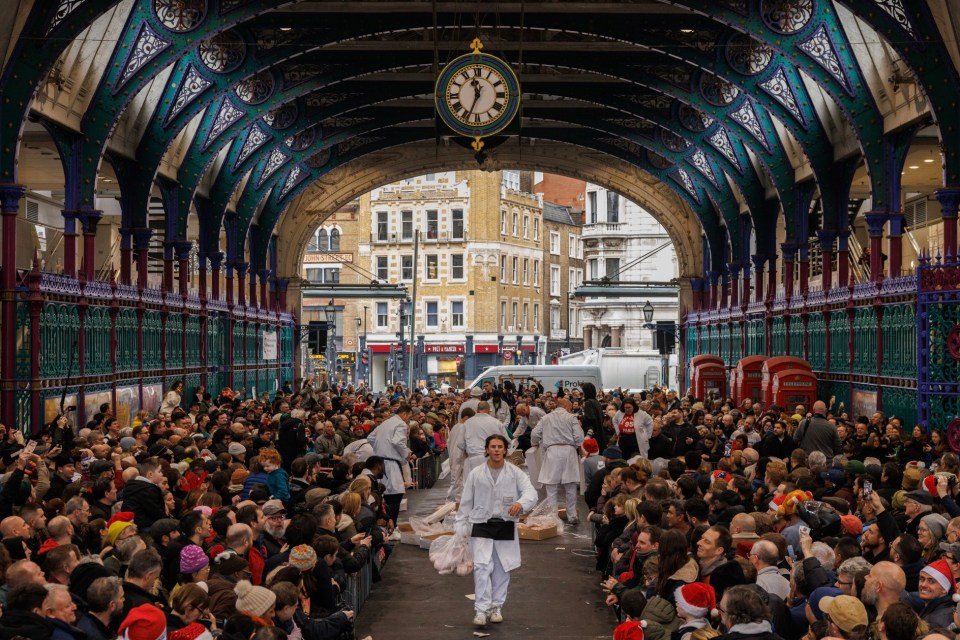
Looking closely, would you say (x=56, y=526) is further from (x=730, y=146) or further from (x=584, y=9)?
(x=730, y=146)

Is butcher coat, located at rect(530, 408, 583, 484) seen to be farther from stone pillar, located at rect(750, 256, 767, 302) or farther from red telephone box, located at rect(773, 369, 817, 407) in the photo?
stone pillar, located at rect(750, 256, 767, 302)

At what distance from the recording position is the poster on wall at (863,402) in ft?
88.7

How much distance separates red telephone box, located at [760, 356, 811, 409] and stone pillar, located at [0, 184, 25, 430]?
1601 centimetres

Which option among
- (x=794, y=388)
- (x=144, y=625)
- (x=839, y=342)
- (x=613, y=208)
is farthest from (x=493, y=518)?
(x=613, y=208)

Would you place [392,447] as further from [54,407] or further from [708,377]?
[708,377]

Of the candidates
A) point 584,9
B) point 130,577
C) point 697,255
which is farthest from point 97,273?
point 130,577

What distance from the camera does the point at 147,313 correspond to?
107ft

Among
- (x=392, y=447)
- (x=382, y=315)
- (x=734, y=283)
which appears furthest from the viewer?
(x=382, y=315)

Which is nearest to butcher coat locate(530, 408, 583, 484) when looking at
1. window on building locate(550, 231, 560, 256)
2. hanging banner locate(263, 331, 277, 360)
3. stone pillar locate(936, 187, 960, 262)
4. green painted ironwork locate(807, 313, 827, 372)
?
stone pillar locate(936, 187, 960, 262)

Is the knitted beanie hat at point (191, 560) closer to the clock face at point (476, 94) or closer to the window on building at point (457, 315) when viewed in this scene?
the clock face at point (476, 94)

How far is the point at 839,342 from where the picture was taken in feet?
99.3

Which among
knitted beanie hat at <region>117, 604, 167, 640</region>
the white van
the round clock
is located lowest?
knitted beanie hat at <region>117, 604, 167, 640</region>

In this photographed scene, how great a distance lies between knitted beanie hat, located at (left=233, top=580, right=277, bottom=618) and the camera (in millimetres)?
8469

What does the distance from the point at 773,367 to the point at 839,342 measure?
1702mm
